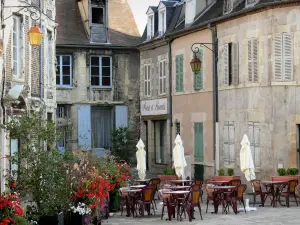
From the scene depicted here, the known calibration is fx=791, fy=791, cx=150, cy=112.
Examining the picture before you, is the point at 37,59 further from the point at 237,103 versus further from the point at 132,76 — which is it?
the point at 132,76

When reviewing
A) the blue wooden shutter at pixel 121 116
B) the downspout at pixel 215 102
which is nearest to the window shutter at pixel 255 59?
the downspout at pixel 215 102

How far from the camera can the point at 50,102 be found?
25719 millimetres

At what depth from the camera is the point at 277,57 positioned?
23.8 m

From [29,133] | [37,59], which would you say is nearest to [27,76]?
[37,59]

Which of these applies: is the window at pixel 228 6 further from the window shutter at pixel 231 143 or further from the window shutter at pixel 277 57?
the window shutter at pixel 231 143

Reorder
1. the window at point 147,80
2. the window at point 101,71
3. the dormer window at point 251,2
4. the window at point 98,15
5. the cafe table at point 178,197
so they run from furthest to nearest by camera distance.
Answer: the window at point 98,15, the window at point 101,71, the window at point 147,80, the dormer window at point 251,2, the cafe table at point 178,197

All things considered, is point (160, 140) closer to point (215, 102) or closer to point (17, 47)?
point (215, 102)

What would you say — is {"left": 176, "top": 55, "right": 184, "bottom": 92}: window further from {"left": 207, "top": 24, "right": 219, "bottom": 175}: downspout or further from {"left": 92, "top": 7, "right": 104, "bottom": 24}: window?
{"left": 92, "top": 7, "right": 104, "bottom": 24}: window

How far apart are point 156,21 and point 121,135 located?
5.55 meters

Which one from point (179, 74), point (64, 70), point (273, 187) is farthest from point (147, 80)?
point (273, 187)

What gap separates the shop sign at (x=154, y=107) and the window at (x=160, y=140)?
0.50 metres

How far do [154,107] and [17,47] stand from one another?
12.6 meters

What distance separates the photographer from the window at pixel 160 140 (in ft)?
107

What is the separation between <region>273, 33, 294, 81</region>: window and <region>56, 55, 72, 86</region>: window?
47.2 feet
